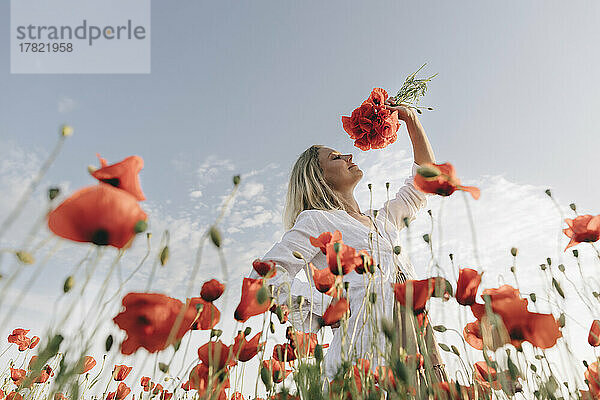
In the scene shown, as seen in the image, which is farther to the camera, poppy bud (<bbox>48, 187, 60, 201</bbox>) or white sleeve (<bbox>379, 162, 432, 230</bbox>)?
white sleeve (<bbox>379, 162, 432, 230</bbox>)

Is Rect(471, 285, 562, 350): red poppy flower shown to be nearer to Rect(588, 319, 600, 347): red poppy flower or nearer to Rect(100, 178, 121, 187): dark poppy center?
Rect(588, 319, 600, 347): red poppy flower

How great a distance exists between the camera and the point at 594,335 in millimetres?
1149

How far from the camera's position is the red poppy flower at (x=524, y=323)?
0.85 m

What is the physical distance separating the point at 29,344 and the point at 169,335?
229 centimetres

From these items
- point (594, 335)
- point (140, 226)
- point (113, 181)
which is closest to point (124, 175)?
point (113, 181)

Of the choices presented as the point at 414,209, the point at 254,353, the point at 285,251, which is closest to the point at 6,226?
the point at 254,353

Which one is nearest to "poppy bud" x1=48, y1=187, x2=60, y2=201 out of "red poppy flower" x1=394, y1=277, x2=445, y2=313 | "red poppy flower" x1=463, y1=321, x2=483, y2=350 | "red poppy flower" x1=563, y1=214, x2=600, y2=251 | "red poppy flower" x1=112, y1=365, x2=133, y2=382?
"red poppy flower" x1=394, y1=277, x2=445, y2=313

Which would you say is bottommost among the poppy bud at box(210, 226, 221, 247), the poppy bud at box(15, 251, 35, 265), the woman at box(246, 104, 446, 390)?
the poppy bud at box(15, 251, 35, 265)

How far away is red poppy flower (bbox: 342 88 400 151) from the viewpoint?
2.32 metres

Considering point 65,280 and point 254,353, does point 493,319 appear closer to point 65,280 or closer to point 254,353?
point 254,353

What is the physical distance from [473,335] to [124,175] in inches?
35.7

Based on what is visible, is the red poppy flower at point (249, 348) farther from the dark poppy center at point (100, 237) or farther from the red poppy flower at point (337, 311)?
the dark poppy center at point (100, 237)

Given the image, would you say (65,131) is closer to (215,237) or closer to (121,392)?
(215,237)

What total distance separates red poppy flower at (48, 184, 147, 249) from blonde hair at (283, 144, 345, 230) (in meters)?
1.78
